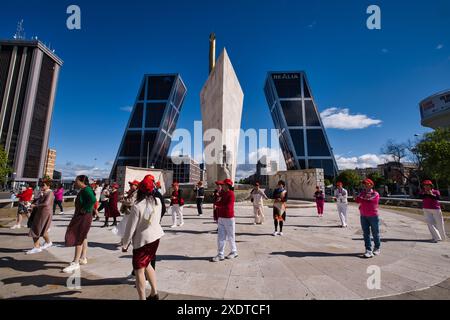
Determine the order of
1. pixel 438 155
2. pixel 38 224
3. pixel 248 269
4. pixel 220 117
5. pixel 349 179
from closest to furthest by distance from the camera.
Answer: pixel 248 269 → pixel 38 224 → pixel 220 117 → pixel 438 155 → pixel 349 179

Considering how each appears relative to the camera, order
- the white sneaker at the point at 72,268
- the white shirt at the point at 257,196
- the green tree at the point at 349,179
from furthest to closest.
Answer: the green tree at the point at 349,179
the white shirt at the point at 257,196
the white sneaker at the point at 72,268

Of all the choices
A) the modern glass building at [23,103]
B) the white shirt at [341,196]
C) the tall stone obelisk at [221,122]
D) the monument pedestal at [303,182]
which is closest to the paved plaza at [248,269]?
the white shirt at [341,196]

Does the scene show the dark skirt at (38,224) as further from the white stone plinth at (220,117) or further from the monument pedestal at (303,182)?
the monument pedestal at (303,182)

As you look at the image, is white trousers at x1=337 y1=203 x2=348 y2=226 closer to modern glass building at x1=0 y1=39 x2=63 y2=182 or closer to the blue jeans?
the blue jeans

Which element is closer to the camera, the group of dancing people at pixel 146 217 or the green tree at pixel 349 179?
the group of dancing people at pixel 146 217

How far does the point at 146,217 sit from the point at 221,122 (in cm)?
1678

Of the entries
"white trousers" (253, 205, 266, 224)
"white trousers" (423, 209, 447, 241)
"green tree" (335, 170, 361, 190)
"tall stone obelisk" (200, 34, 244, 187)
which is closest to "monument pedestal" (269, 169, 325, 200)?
"tall stone obelisk" (200, 34, 244, 187)

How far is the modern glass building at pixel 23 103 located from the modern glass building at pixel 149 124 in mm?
36380

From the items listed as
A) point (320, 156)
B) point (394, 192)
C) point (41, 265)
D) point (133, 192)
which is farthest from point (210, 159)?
point (394, 192)

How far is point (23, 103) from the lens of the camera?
7138cm

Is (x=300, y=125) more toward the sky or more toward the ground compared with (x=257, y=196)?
more toward the sky

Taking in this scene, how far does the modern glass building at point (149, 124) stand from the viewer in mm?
64188

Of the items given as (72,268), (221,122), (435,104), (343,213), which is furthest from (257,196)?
(435,104)

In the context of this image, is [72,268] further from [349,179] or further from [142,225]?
[349,179]
